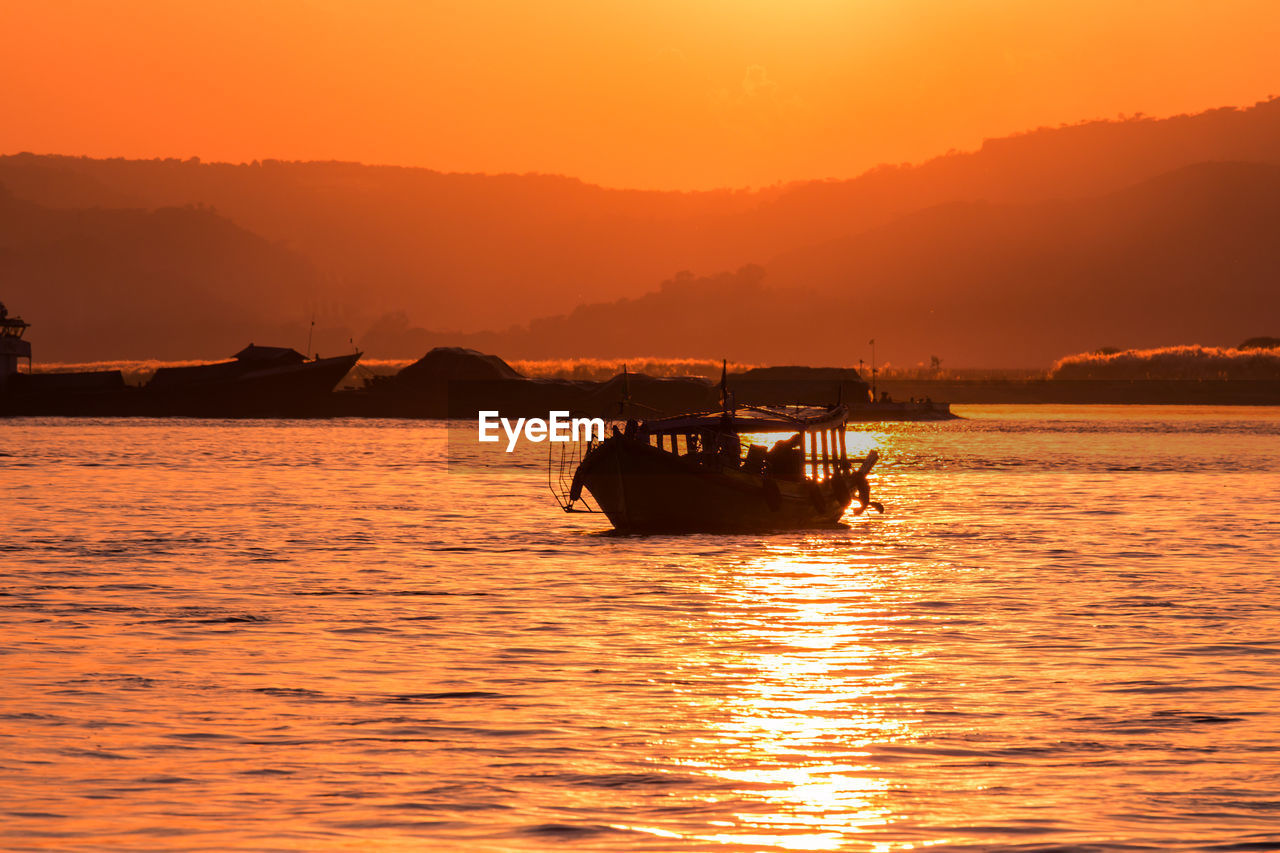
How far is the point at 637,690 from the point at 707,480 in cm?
2801

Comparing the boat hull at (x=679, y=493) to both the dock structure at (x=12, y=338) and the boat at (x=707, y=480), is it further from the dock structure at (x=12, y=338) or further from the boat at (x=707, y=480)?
the dock structure at (x=12, y=338)

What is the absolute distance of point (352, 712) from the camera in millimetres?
18656

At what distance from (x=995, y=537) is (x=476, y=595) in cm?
2194

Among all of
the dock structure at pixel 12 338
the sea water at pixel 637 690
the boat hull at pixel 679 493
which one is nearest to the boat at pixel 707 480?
the boat hull at pixel 679 493

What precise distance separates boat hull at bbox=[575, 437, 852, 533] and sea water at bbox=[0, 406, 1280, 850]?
1188mm

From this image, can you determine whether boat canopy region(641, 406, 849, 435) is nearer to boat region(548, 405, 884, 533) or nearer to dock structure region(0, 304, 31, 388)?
boat region(548, 405, 884, 533)

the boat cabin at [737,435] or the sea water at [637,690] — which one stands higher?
the boat cabin at [737,435]

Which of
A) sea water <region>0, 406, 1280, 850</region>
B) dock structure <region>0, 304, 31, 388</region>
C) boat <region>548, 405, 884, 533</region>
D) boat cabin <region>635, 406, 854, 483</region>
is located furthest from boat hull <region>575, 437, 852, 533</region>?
dock structure <region>0, 304, 31, 388</region>

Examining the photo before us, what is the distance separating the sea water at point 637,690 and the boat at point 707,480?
1535 mm

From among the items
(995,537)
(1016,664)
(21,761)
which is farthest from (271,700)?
(995,537)

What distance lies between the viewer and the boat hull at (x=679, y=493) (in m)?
48.2

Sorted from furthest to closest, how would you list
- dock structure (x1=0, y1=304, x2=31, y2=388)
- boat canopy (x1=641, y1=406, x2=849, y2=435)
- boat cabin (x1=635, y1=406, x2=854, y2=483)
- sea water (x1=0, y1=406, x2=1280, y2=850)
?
1. dock structure (x1=0, y1=304, x2=31, y2=388)
2. boat cabin (x1=635, y1=406, x2=854, y2=483)
3. boat canopy (x1=641, y1=406, x2=849, y2=435)
4. sea water (x1=0, y1=406, x2=1280, y2=850)

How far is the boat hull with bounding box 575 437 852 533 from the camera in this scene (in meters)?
48.2

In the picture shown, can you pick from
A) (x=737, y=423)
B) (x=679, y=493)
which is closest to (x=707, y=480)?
(x=679, y=493)
